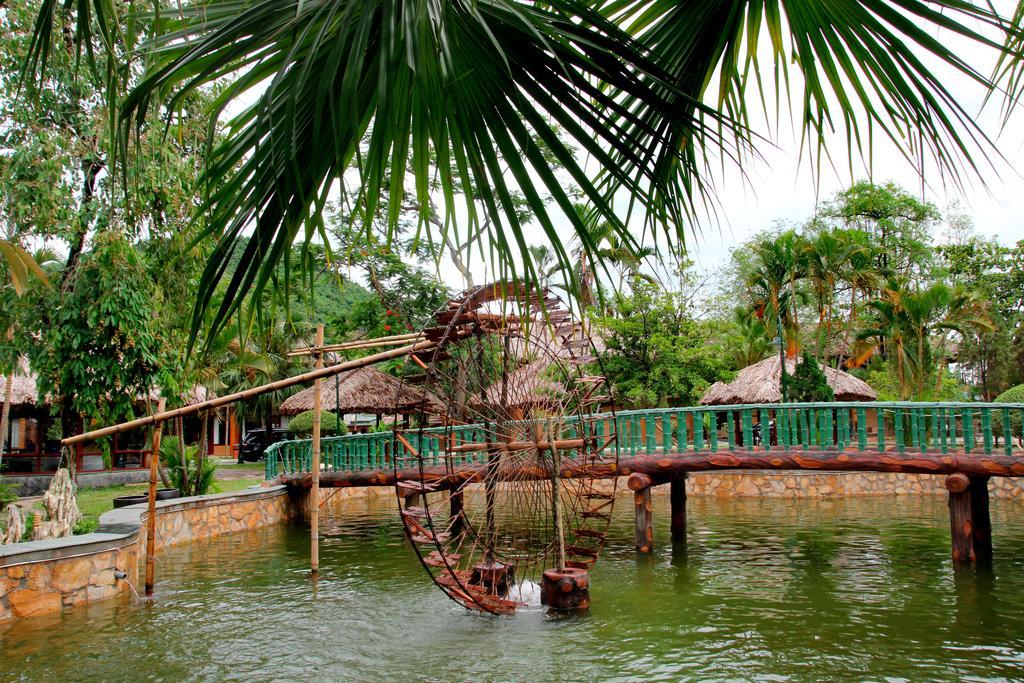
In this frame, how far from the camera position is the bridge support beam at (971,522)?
442 inches

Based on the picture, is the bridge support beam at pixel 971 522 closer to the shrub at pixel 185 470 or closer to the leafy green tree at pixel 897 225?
the shrub at pixel 185 470

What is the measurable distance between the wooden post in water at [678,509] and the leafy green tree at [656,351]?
24.6 feet

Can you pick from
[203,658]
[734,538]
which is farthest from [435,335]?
[734,538]

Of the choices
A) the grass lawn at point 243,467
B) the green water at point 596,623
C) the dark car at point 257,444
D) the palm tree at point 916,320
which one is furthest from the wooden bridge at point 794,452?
the dark car at point 257,444

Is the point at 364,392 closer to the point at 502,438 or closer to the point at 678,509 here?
the point at 678,509

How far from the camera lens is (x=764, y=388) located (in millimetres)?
22219

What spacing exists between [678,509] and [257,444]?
775 inches

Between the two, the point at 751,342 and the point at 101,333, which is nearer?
the point at 101,333

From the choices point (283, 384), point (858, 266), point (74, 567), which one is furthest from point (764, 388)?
point (74, 567)

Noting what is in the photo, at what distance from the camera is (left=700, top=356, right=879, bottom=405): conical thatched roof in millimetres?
22172

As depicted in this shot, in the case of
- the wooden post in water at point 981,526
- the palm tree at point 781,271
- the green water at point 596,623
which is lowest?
the green water at point 596,623

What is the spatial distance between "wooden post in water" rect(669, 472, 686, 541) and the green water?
47 centimetres

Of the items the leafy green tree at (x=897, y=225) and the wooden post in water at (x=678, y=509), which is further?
the leafy green tree at (x=897, y=225)

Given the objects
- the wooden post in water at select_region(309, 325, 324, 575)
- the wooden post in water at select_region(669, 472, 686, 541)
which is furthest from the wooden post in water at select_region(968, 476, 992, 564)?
the wooden post in water at select_region(309, 325, 324, 575)
